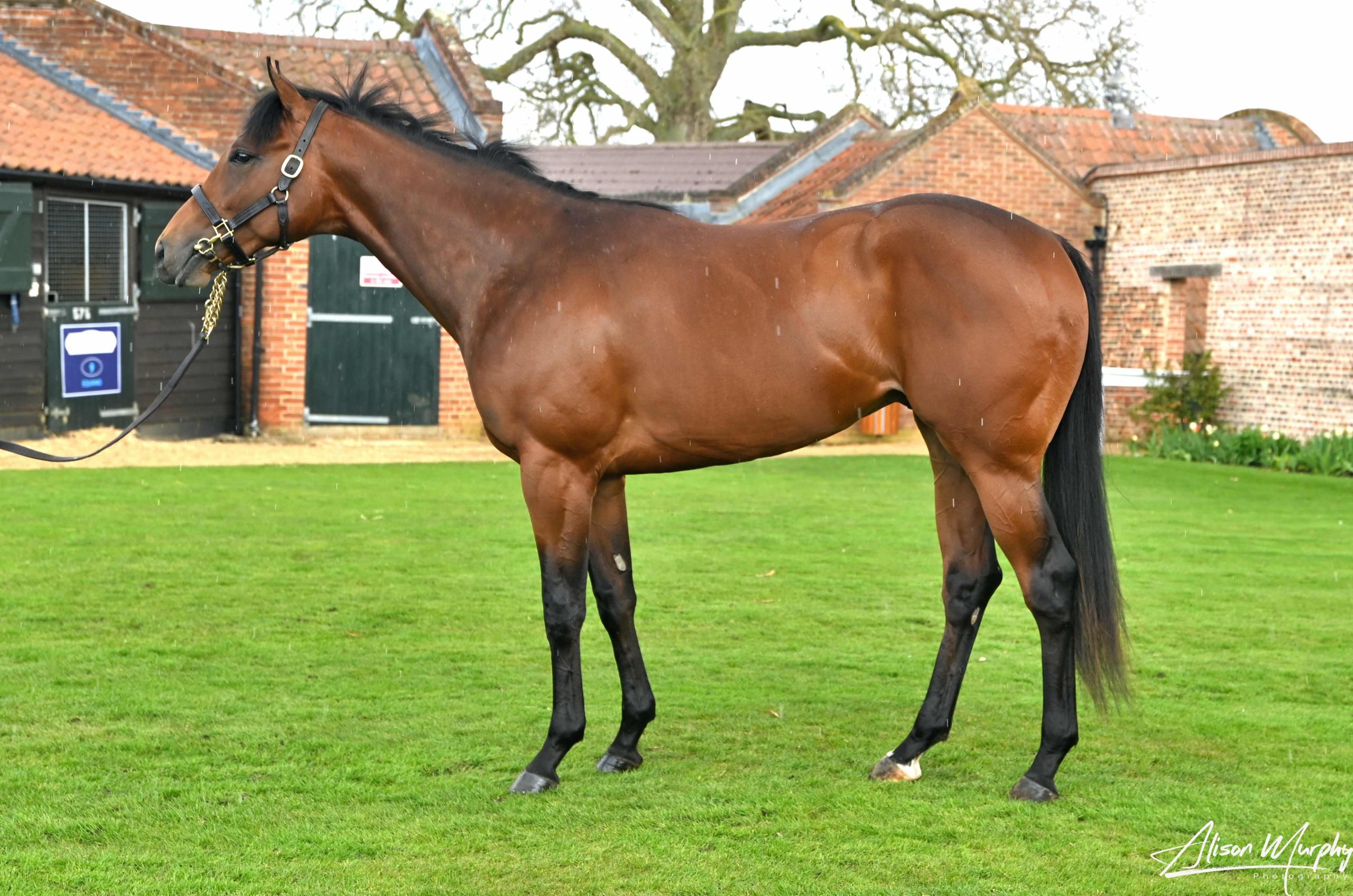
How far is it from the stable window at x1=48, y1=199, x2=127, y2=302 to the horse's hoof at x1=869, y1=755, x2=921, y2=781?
13.3 meters

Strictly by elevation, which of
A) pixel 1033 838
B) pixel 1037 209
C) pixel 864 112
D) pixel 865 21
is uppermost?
pixel 865 21

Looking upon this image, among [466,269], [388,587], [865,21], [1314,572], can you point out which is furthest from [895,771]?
[865,21]

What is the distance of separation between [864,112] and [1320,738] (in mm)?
19209

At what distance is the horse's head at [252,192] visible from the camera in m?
4.82

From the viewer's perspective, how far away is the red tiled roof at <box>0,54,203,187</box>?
50.7ft

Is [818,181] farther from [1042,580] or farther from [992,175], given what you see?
[1042,580]

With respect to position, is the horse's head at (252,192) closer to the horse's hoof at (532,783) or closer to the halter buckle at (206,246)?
the halter buckle at (206,246)

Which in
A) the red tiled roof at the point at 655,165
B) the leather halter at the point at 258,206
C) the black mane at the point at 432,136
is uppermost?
the red tiled roof at the point at 655,165

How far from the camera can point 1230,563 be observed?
9781 millimetres

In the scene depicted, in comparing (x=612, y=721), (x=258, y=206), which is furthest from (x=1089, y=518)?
(x=258, y=206)

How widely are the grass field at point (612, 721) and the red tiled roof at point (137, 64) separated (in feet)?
29.7

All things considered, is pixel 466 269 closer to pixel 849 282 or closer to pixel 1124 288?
pixel 849 282

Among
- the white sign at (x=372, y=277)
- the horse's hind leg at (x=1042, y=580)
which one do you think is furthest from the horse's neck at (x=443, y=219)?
the white sign at (x=372, y=277)
